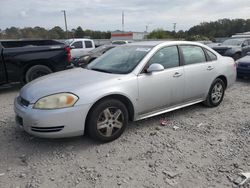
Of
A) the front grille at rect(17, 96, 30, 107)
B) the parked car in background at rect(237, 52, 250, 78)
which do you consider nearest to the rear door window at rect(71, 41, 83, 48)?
the parked car in background at rect(237, 52, 250, 78)

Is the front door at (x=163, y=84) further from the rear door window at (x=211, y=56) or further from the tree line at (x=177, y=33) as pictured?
the tree line at (x=177, y=33)

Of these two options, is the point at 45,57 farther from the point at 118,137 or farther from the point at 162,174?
the point at 162,174

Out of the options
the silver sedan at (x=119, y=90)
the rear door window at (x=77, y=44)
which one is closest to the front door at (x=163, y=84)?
the silver sedan at (x=119, y=90)

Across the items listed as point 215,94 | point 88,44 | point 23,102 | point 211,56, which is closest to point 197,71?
point 211,56

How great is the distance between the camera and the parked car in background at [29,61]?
6.77 meters

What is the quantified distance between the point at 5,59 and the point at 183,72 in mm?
4823

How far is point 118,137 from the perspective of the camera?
3.85m

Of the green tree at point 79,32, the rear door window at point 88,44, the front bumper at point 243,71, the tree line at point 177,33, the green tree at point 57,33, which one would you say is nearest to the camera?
the front bumper at point 243,71

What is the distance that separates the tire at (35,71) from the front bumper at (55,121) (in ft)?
12.8

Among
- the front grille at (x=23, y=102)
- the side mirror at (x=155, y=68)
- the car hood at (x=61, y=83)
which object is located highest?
the side mirror at (x=155, y=68)

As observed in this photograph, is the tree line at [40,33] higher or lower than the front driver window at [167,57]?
higher

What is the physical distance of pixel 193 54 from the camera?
491cm

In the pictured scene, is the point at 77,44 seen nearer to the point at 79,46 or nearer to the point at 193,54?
the point at 79,46

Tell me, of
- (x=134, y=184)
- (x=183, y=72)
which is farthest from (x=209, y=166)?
(x=183, y=72)
